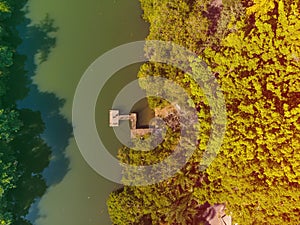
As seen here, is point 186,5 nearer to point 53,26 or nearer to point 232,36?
point 232,36

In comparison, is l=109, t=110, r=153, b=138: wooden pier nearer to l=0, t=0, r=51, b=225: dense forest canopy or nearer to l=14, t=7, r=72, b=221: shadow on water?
l=14, t=7, r=72, b=221: shadow on water

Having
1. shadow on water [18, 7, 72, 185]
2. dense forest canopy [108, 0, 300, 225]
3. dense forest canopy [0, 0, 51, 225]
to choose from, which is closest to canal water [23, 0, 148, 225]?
shadow on water [18, 7, 72, 185]

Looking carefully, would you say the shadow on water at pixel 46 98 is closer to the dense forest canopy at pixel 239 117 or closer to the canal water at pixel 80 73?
the canal water at pixel 80 73

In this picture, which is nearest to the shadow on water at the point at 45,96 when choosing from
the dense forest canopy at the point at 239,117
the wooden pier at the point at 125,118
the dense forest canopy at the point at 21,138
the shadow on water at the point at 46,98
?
the shadow on water at the point at 46,98

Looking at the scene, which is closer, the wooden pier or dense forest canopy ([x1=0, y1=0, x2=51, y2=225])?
dense forest canopy ([x1=0, y1=0, x2=51, y2=225])

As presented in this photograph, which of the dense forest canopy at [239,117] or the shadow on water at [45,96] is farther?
the shadow on water at [45,96]

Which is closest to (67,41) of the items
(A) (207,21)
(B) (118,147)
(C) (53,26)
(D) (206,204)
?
(C) (53,26)

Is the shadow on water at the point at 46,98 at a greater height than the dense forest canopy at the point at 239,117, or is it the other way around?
the shadow on water at the point at 46,98
